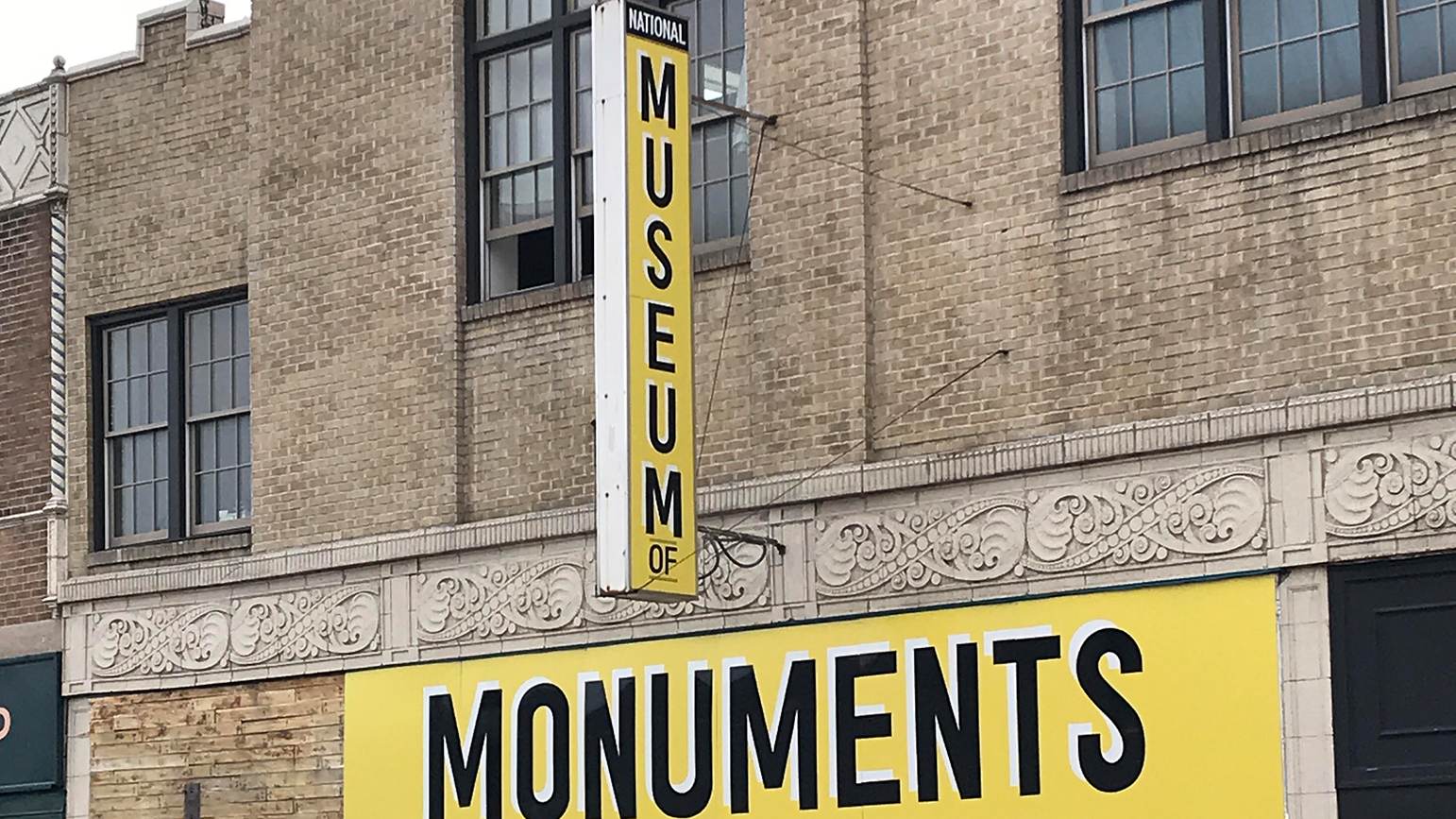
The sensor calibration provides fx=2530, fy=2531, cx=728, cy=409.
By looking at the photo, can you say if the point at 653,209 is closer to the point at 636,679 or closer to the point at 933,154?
the point at 933,154

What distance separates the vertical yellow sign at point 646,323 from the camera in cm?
1606

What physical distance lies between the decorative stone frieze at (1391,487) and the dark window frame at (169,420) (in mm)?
9945

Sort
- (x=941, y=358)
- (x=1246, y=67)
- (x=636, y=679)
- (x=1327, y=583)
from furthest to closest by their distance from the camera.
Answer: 1. (x=636, y=679)
2. (x=941, y=358)
3. (x=1246, y=67)
4. (x=1327, y=583)

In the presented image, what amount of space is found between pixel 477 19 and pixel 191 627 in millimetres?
5581

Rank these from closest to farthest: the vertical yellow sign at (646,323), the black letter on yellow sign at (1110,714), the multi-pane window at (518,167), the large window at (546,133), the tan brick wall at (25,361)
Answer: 1. the black letter on yellow sign at (1110,714)
2. the vertical yellow sign at (646,323)
3. the large window at (546,133)
4. the multi-pane window at (518,167)
5. the tan brick wall at (25,361)


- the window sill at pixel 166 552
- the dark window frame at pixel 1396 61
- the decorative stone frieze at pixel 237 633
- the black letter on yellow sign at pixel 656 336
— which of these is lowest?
the decorative stone frieze at pixel 237 633

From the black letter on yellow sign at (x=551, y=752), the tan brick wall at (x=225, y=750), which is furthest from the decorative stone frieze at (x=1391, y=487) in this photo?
the tan brick wall at (x=225, y=750)

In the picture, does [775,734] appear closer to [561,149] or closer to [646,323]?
[646,323]

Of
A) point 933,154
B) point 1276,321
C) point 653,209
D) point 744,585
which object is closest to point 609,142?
point 653,209

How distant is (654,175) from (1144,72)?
10.5 ft

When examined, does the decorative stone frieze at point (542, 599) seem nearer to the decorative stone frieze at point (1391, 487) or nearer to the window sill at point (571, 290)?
the window sill at point (571, 290)

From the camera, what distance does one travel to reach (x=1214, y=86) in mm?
15648

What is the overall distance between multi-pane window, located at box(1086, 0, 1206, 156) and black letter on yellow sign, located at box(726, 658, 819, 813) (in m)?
4.13

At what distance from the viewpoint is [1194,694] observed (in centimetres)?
1500
